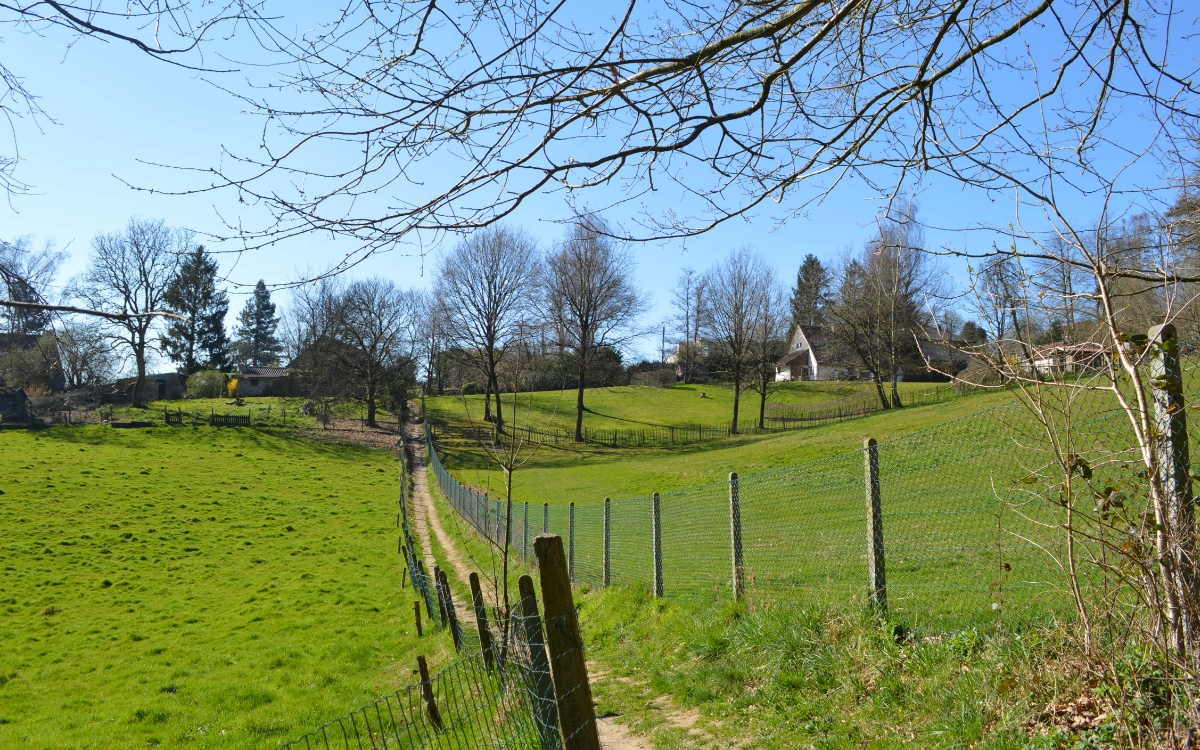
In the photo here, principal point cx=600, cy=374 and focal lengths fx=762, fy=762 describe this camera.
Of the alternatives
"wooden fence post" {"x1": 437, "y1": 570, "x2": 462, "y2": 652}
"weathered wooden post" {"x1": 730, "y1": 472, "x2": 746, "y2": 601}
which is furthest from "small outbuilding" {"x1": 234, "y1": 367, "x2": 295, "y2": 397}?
"weathered wooden post" {"x1": 730, "y1": 472, "x2": 746, "y2": 601}

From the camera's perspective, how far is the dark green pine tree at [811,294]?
5347cm

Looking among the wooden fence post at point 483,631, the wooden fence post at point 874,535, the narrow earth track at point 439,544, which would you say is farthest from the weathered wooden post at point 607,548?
the wooden fence post at point 874,535

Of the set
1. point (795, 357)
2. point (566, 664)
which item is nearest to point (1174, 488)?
point (566, 664)

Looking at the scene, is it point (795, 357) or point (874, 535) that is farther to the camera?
point (795, 357)

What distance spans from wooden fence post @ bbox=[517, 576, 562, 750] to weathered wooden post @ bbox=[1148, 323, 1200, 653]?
248 centimetres

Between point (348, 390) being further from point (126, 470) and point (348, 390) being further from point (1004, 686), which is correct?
point (1004, 686)

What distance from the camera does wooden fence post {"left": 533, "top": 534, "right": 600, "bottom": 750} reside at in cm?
315

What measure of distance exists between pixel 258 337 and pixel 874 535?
87593mm

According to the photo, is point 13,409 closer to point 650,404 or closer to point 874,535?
point 650,404

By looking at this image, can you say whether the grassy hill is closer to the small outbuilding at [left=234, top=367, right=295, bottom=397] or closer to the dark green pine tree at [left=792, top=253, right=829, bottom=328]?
the dark green pine tree at [left=792, top=253, right=829, bottom=328]

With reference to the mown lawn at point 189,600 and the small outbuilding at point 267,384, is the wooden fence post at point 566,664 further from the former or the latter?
the small outbuilding at point 267,384

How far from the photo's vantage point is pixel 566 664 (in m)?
3.19

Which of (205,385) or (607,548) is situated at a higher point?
(205,385)

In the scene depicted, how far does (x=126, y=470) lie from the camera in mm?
33500
